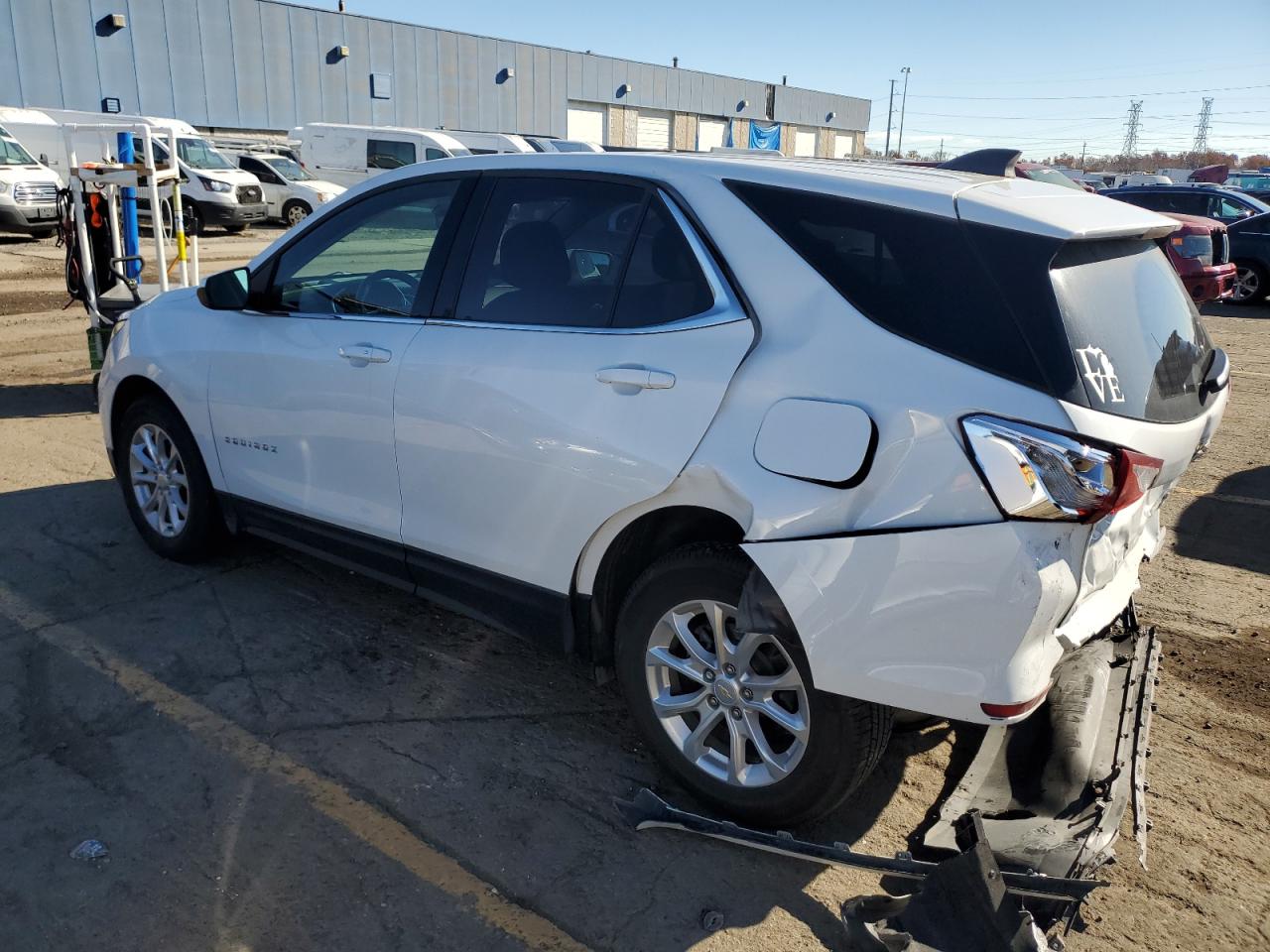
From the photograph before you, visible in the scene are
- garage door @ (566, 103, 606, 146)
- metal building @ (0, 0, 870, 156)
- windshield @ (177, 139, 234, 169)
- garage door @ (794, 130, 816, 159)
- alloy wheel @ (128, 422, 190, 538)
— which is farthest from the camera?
garage door @ (794, 130, 816, 159)

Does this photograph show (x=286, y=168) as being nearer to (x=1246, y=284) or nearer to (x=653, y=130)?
(x=1246, y=284)

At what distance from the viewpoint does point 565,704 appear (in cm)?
381

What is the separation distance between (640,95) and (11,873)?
183ft

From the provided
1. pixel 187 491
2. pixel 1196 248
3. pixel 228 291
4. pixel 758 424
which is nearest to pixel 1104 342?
pixel 758 424

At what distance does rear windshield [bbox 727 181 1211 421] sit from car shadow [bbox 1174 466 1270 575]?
3.01m

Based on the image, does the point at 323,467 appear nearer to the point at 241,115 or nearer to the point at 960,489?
the point at 960,489

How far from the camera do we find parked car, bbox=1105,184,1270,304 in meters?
15.6

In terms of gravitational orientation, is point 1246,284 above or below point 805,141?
below

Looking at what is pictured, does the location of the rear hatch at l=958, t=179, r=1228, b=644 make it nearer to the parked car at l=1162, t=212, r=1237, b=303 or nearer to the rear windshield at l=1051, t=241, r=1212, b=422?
the rear windshield at l=1051, t=241, r=1212, b=422

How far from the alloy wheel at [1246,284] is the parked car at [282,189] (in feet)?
61.1

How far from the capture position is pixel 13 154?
19.4m

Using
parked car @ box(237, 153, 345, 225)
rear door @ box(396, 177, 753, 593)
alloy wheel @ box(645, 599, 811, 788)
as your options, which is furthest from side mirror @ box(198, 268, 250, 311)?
parked car @ box(237, 153, 345, 225)

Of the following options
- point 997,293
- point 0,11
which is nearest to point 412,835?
point 997,293

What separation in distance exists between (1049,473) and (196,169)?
23590 mm
